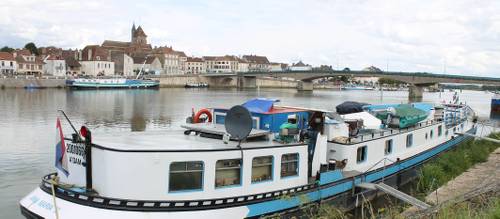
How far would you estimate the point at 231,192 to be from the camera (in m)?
10.6

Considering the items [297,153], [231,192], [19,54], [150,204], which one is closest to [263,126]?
[297,153]

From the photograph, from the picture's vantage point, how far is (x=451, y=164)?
18891mm

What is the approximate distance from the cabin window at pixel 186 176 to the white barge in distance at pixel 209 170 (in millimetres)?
22

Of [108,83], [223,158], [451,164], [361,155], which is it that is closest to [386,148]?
[361,155]

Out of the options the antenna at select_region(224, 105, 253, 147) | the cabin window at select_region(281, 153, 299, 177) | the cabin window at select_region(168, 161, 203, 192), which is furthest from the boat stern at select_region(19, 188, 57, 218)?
the cabin window at select_region(281, 153, 299, 177)

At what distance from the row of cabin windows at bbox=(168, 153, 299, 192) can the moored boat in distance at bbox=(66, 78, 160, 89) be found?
82049mm

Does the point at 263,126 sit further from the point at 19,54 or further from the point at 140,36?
the point at 140,36

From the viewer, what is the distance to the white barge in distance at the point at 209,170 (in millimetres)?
9594

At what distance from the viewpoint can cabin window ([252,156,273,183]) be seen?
36.4 ft

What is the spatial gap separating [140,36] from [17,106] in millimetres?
126120

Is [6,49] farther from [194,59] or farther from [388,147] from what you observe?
[388,147]

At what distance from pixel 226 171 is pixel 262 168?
1074 mm

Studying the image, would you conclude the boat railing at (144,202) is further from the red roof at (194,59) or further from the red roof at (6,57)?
the red roof at (194,59)

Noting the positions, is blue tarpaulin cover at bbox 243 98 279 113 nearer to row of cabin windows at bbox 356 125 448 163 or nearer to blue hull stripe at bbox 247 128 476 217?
blue hull stripe at bbox 247 128 476 217
